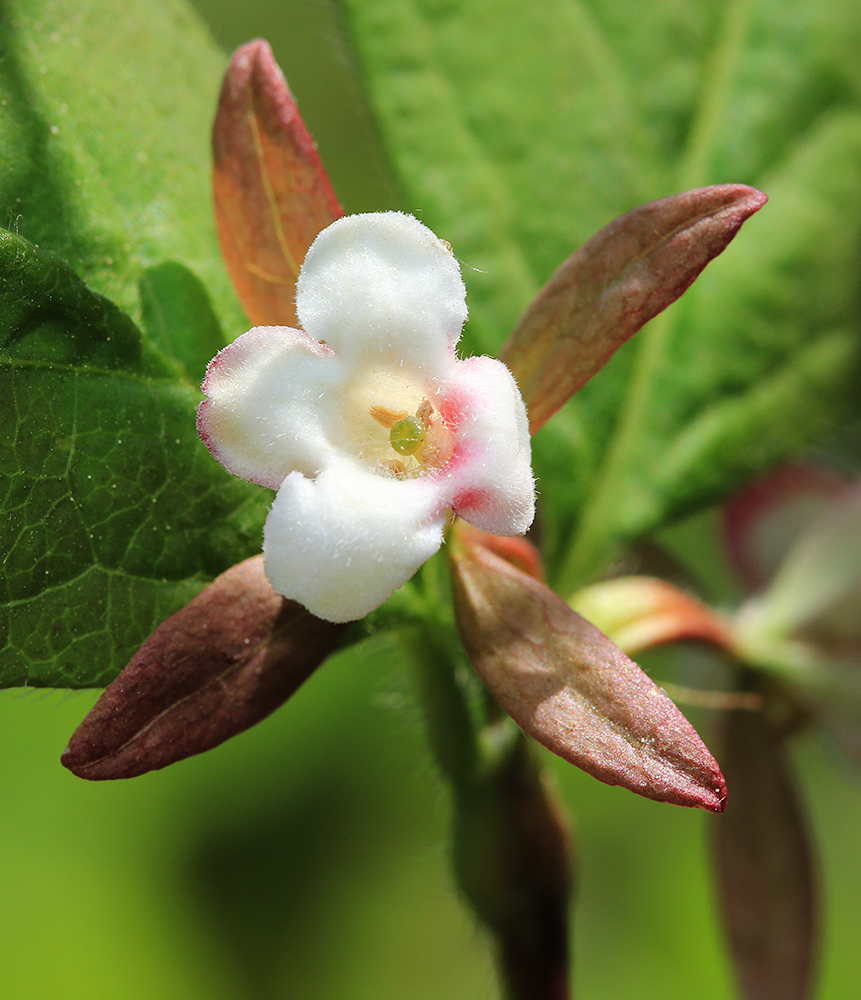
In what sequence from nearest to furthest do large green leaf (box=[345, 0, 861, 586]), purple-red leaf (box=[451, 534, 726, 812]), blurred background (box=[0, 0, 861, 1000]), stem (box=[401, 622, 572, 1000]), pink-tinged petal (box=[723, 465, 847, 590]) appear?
purple-red leaf (box=[451, 534, 726, 812]) < stem (box=[401, 622, 572, 1000]) < large green leaf (box=[345, 0, 861, 586]) < pink-tinged petal (box=[723, 465, 847, 590]) < blurred background (box=[0, 0, 861, 1000])

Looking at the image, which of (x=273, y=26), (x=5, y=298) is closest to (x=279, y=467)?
(x=5, y=298)

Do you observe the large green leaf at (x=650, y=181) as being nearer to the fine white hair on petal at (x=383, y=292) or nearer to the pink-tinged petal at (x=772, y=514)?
the pink-tinged petal at (x=772, y=514)

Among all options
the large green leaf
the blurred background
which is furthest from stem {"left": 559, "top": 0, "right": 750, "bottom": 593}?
the blurred background

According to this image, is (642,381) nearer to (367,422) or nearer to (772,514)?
(772,514)

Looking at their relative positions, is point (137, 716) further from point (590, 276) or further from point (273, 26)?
point (273, 26)

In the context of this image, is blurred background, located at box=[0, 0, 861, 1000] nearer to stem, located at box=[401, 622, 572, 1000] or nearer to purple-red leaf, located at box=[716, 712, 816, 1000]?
purple-red leaf, located at box=[716, 712, 816, 1000]
